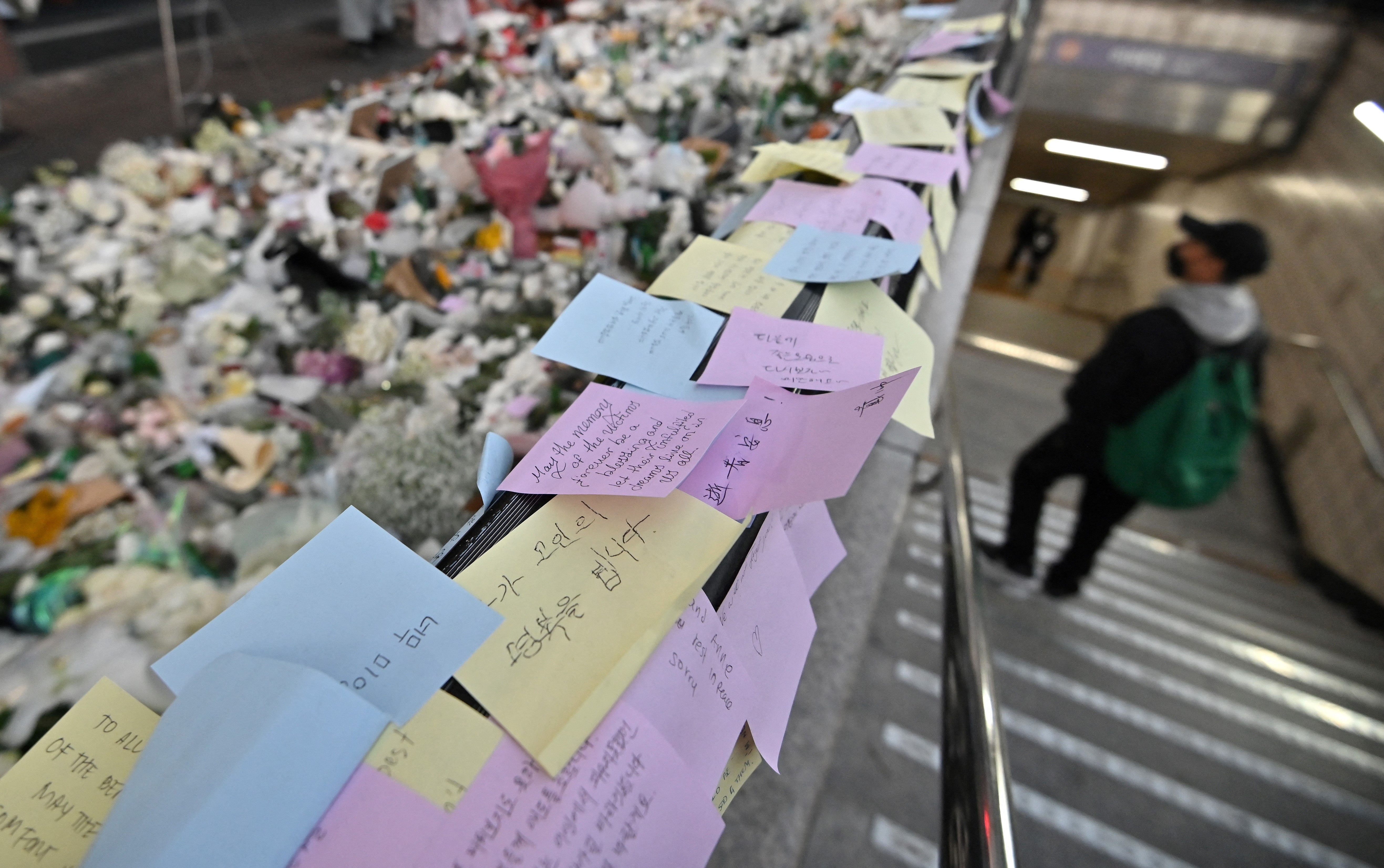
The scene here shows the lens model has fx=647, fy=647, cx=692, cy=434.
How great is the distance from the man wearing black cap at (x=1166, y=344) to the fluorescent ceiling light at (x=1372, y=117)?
437cm

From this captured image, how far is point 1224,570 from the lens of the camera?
3584mm

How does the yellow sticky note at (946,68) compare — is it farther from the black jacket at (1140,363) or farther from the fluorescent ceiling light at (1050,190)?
the fluorescent ceiling light at (1050,190)

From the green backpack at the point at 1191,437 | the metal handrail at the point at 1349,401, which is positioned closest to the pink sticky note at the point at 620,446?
the green backpack at the point at 1191,437

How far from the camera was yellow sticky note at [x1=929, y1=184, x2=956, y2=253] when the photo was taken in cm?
121

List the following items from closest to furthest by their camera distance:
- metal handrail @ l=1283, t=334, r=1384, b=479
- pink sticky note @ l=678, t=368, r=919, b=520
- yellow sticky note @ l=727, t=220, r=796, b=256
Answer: pink sticky note @ l=678, t=368, r=919, b=520 < yellow sticky note @ l=727, t=220, r=796, b=256 < metal handrail @ l=1283, t=334, r=1384, b=479

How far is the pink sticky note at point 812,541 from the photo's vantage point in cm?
68

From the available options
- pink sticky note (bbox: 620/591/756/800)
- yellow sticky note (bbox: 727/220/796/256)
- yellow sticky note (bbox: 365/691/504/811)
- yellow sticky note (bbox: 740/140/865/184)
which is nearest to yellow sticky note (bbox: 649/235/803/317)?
yellow sticky note (bbox: 727/220/796/256)

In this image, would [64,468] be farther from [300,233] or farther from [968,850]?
[968,850]

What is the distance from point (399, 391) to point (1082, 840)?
6.77 ft

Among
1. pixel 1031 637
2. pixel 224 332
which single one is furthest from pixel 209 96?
pixel 1031 637

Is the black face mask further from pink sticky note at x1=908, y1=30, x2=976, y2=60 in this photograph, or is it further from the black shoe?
the black shoe

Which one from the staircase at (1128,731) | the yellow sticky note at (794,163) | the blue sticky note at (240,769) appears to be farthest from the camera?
the staircase at (1128,731)

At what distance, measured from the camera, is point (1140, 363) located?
1.96 metres

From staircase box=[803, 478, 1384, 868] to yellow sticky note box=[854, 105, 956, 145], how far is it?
2.84 feet
